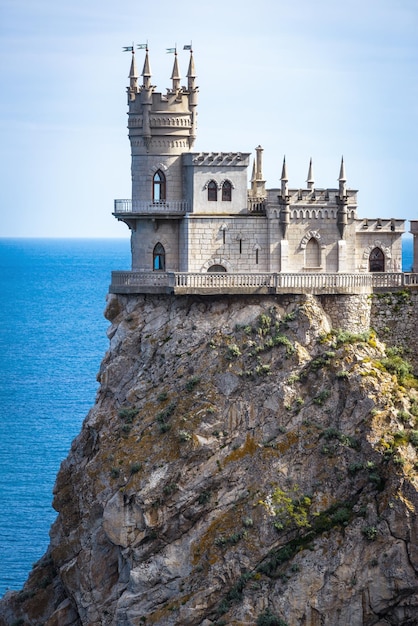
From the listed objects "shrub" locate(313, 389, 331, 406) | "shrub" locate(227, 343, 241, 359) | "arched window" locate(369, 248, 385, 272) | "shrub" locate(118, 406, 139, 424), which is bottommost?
"shrub" locate(118, 406, 139, 424)

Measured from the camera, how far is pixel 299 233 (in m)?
87.9

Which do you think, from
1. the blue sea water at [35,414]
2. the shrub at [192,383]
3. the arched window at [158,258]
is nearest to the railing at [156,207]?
the arched window at [158,258]

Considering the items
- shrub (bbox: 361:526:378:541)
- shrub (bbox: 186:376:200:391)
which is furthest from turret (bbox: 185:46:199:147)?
shrub (bbox: 361:526:378:541)

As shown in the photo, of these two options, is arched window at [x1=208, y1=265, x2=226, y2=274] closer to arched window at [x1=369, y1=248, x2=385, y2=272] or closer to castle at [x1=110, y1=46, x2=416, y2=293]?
castle at [x1=110, y1=46, x2=416, y2=293]

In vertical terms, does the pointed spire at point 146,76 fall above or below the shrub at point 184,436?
above

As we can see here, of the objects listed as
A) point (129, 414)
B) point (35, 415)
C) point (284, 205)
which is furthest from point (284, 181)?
point (35, 415)

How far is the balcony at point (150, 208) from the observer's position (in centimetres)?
8806

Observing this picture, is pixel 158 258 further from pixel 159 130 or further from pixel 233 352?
pixel 233 352

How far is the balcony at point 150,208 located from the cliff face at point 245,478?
4749mm

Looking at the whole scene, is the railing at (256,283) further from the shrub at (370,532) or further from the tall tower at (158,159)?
the shrub at (370,532)

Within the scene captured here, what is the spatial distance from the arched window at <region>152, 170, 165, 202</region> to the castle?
0.05 meters

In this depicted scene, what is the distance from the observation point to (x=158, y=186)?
88.9m

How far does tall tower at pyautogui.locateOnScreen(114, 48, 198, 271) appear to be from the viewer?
88312 millimetres

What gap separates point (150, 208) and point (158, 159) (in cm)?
258
